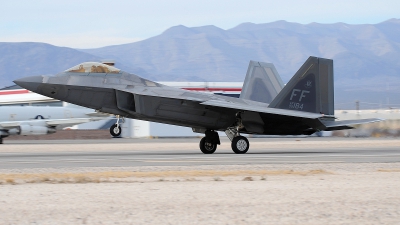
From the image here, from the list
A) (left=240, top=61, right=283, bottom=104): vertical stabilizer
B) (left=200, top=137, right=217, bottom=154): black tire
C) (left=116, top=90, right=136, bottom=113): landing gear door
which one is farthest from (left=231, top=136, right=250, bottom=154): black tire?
(left=240, top=61, right=283, bottom=104): vertical stabilizer

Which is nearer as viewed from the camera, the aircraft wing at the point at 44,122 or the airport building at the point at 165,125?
the aircraft wing at the point at 44,122

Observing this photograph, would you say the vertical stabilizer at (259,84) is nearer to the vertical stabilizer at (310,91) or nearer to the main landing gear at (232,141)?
the vertical stabilizer at (310,91)

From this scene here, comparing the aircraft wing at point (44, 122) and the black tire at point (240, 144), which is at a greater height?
the aircraft wing at point (44, 122)

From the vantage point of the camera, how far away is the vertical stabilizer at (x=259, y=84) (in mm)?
25188

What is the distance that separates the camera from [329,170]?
14.1m

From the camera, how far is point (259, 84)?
83.1 feet

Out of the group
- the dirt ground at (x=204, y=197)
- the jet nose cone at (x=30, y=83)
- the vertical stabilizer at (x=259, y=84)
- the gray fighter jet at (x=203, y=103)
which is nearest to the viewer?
the dirt ground at (x=204, y=197)

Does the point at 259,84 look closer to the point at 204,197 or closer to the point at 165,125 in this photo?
the point at 204,197

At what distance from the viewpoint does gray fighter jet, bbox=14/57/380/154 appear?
20297mm

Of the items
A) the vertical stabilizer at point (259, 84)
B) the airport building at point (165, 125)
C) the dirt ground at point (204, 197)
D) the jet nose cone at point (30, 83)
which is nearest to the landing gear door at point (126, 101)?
the jet nose cone at point (30, 83)

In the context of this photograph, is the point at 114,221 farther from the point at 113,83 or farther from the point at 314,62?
the point at 314,62

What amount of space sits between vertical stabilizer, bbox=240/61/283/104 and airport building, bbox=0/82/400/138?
643 inches

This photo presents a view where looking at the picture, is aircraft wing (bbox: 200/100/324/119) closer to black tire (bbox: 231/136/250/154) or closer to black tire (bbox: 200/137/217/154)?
black tire (bbox: 231/136/250/154)

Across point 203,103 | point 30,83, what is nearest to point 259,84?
point 203,103
